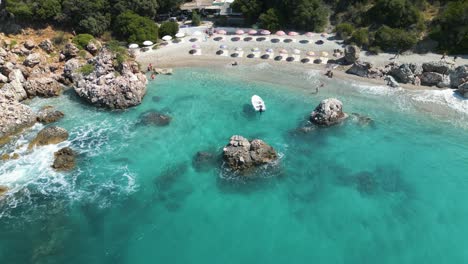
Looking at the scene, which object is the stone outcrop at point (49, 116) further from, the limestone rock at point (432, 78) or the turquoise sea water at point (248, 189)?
the limestone rock at point (432, 78)

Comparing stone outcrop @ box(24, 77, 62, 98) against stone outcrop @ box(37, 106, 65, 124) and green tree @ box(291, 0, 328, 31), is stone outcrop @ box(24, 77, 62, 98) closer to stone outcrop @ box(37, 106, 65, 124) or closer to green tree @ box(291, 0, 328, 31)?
stone outcrop @ box(37, 106, 65, 124)

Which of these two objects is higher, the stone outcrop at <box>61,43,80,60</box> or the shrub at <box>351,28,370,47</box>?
the shrub at <box>351,28,370,47</box>

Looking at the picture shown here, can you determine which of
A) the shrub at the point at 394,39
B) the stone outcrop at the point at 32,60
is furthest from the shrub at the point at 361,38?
the stone outcrop at the point at 32,60

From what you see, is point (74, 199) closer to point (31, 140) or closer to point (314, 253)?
point (31, 140)

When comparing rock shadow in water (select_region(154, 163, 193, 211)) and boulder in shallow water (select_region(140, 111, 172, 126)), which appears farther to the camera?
boulder in shallow water (select_region(140, 111, 172, 126))

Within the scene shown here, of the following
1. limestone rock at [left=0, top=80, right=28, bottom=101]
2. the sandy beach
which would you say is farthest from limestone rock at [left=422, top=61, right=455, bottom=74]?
limestone rock at [left=0, top=80, right=28, bottom=101]

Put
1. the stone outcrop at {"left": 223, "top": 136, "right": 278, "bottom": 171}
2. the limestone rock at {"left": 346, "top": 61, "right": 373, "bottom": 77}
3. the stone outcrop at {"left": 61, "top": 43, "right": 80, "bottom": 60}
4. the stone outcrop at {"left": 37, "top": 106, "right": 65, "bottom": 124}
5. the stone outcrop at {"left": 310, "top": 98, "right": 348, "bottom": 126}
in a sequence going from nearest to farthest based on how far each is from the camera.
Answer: the stone outcrop at {"left": 223, "top": 136, "right": 278, "bottom": 171} < the stone outcrop at {"left": 310, "top": 98, "right": 348, "bottom": 126} < the stone outcrop at {"left": 37, "top": 106, "right": 65, "bottom": 124} < the limestone rock at {"left": 346, "top": 61, "right": 373, "bottom": 77} < the stone outcrop at {"left": 61, "top": 43, "right": 80, "bottom": 60}

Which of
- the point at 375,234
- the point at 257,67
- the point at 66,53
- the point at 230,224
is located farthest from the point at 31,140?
the point at 375,234
